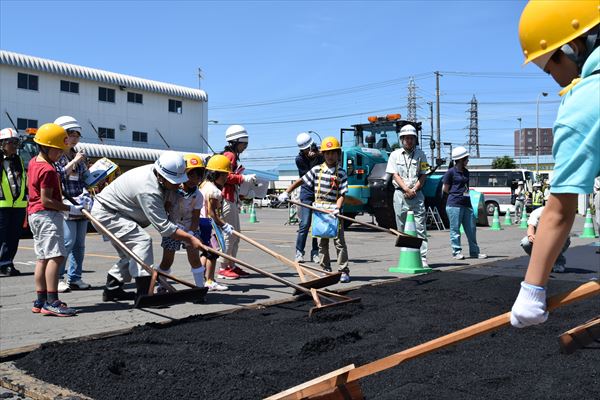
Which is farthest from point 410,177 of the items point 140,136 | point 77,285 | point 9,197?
point 140,136

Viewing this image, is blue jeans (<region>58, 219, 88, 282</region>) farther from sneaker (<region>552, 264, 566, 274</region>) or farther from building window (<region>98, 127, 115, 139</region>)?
building window (<region>98, 127, 115, 139</region>)

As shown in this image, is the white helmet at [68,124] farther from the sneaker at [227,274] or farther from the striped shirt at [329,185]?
the striped shirt at [329,185]

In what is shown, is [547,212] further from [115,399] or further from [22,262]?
[22,262]

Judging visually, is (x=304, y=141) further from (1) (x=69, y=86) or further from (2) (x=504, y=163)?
(2) (x=504, y=163)

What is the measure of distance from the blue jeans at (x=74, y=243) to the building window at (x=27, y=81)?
28914 millimetres

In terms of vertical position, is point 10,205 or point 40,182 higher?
point 40,182

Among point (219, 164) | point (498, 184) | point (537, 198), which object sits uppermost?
point (498, 184)

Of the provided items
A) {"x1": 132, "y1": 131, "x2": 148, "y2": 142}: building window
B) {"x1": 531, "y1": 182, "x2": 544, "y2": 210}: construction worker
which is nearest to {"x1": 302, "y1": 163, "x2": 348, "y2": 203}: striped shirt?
{"x1": 531, "y1": 182, "x2": 544, "y2": 210}: construction worker

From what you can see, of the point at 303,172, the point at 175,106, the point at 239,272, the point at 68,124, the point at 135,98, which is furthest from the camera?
the point at 175,106

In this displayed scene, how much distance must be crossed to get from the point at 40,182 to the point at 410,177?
4.73m

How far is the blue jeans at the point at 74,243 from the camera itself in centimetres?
644

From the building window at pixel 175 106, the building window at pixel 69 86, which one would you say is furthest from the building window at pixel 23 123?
the building window at pixel 175 106

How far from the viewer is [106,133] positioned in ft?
121

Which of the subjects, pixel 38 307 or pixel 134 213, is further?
pixel 134 213
